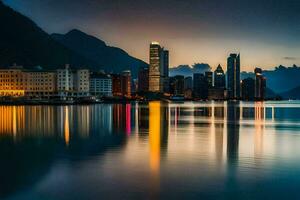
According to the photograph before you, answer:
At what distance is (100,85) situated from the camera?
183 metres

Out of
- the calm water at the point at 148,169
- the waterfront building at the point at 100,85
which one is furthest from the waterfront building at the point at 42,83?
the calm water at the point at 148,169

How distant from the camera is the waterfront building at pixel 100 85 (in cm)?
17988

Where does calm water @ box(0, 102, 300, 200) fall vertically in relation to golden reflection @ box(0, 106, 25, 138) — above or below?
below

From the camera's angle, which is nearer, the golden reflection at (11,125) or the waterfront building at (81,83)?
the golden reflection at (11,125)

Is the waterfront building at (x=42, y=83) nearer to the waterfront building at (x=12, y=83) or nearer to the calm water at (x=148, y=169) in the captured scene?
the waterfront building at (x=12, y=83)

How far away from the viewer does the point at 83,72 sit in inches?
6299

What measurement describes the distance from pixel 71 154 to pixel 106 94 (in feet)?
535

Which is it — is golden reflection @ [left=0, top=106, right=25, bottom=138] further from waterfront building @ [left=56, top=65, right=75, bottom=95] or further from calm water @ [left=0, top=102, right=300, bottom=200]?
waterfront building @ [left=56, top=65, right=75, bottom=95]

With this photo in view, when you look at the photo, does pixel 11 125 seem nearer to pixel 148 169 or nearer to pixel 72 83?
pixel 148 169

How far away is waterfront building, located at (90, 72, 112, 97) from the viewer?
179875 mm

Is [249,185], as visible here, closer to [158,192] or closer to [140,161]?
[158,192]

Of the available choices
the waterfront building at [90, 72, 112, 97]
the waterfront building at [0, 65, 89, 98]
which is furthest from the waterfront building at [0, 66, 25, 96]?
the waterfront building at [90, 72, 112, 97]

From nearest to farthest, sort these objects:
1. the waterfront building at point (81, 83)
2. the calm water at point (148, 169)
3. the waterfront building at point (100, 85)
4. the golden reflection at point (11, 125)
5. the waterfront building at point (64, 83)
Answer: the calm water at point (148, 169) < the golden reflection at point (11, 125) < the waterfront building at point (64, 83) < the waterfront building at point (81, 83) < the waterfront building at point (100, 85)

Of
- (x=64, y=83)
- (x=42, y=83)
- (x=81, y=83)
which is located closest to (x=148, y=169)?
(x=64, y=83)
